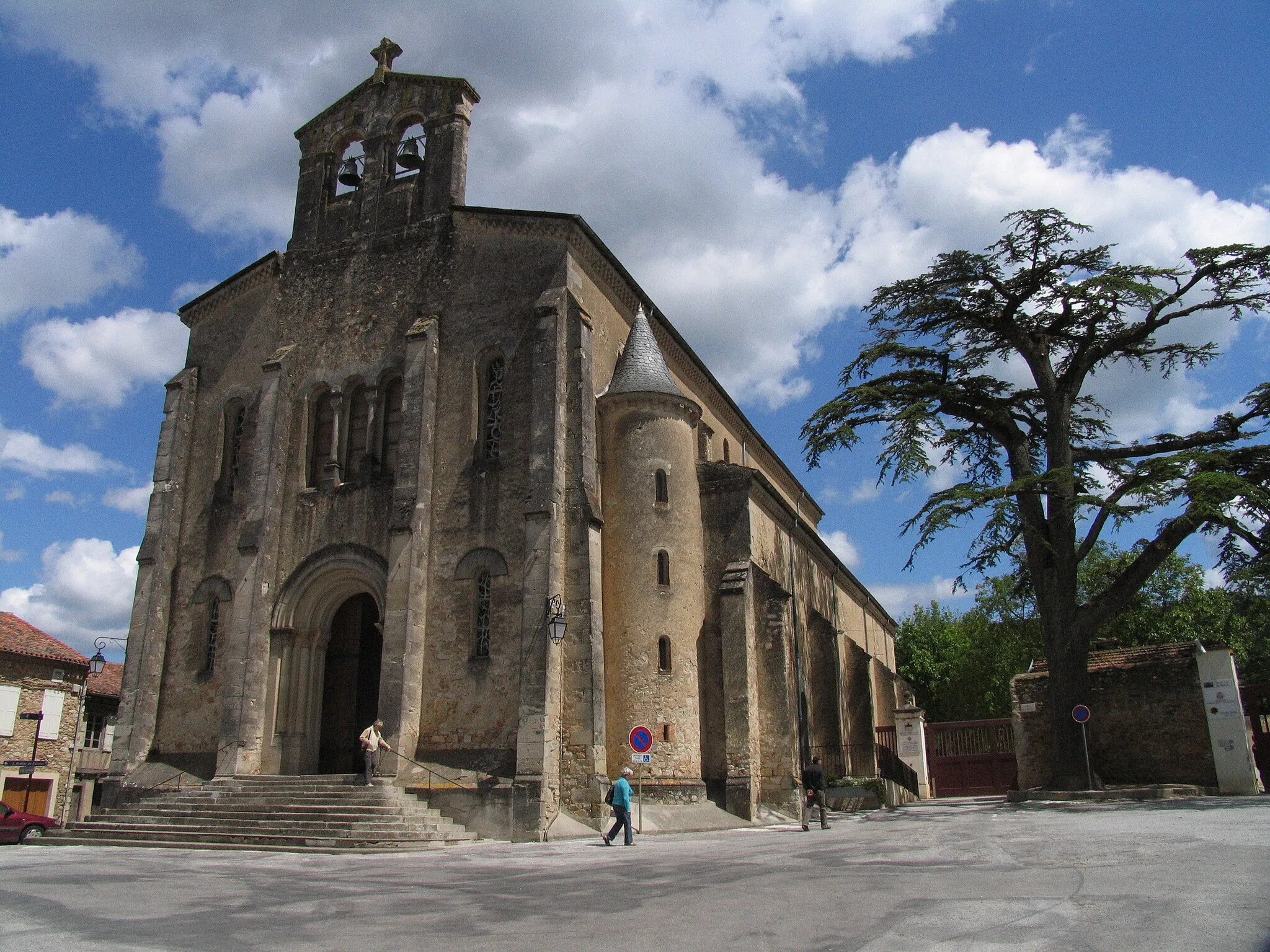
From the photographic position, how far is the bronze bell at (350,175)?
82.9ft

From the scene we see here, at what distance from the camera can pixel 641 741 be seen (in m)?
17.5

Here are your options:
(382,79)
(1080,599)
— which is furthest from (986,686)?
(382,79)

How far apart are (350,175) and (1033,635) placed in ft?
103

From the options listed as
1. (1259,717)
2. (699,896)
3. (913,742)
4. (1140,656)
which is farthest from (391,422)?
(1259,717)

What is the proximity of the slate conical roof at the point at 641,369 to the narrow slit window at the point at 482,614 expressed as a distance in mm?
5477

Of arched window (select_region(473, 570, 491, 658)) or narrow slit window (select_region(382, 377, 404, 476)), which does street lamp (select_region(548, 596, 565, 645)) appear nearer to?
arched window (select_region(473, 570, 491, 658))

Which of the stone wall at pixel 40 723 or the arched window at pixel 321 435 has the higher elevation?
the arched window at pixel 321 435

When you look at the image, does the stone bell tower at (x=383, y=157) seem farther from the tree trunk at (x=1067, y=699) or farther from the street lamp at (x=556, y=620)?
the tree trunk at (x=1067, y=699)

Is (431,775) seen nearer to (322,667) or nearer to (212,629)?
(322,667)

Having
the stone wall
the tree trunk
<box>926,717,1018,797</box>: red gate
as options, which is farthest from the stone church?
the stone wall

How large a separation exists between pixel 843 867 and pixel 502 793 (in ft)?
28.1

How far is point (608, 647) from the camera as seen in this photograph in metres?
21.1

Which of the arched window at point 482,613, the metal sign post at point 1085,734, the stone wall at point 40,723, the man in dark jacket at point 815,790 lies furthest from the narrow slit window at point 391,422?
the stone wall at point 40,723

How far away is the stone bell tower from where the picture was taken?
2423cm
